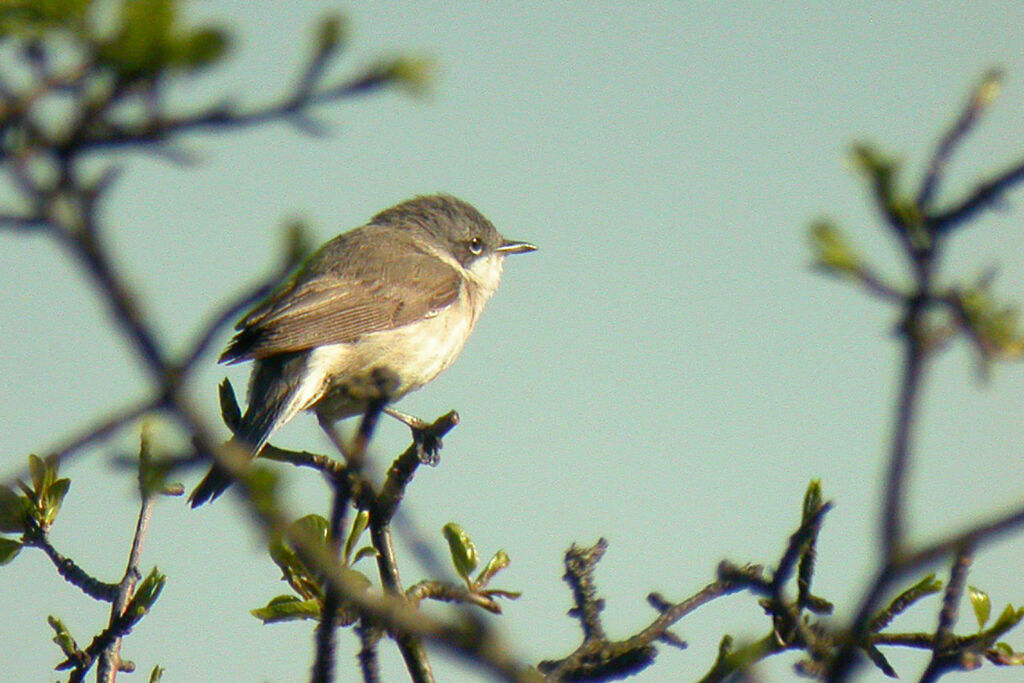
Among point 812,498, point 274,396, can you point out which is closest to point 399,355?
point 274,396

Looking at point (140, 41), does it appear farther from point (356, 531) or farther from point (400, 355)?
point (400, 355)

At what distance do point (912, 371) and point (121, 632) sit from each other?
324 centimetres

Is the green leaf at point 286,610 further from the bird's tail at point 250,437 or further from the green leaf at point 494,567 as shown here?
the bird's tail at point 250,437

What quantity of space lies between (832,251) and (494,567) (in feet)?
8.11

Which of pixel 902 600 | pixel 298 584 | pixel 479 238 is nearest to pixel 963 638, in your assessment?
pixel 902 600

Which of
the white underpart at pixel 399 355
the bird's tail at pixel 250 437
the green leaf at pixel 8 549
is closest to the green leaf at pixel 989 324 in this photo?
the green leaf at pixel 8 549

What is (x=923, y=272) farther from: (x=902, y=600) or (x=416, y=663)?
(x=416, y=663)

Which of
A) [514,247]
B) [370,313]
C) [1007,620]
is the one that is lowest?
[1007,620]

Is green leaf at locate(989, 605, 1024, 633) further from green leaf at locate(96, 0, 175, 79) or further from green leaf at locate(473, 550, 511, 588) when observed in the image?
green leaf at locate(96, 0, 175, 79)

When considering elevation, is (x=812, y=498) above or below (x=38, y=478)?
below

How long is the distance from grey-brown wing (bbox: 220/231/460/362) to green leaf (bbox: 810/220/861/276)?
18.7 feet

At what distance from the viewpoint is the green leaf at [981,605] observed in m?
3.16

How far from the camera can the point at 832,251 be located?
155 cm

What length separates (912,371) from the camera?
3.95 ft
